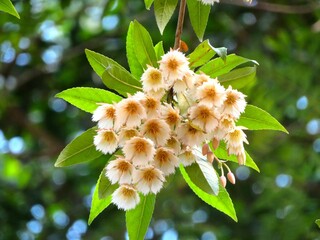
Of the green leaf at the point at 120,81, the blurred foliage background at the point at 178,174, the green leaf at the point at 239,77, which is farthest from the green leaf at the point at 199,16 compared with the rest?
the blurred foliage background at the point at 178,174

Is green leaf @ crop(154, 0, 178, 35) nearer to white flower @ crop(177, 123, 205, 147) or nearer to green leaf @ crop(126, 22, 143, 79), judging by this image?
green leaf @ crop(126, 22, 143, 79)

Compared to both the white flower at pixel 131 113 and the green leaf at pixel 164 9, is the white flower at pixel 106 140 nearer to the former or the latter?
the white flower at pixel 131 113

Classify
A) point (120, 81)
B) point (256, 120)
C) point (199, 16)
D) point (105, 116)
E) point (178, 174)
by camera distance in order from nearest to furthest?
1. point (105, 116)
2. point (120, 81)
3. point (256, 120)
4. point (199, 16)
5. point (178, 174)

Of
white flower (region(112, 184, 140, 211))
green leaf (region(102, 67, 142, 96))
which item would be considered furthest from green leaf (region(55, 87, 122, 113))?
white flower (region(112, 184, 140, 211))

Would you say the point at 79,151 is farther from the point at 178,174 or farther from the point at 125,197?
the point at 178,174

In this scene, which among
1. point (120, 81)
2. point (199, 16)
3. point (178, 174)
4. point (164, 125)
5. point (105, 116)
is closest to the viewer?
point (164, 125)

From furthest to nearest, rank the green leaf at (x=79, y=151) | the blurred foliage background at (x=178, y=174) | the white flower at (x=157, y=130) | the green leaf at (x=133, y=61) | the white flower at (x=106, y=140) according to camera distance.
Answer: the blurred foliage background at (x=178, y=174) < the green leaf at (x=133, y=61) < the green leaf at (x=79, y=151) < the white flower at (x=106, y=140) < the white flower at (x=157, y=130)

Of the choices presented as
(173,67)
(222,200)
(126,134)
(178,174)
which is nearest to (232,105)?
(173,67)
